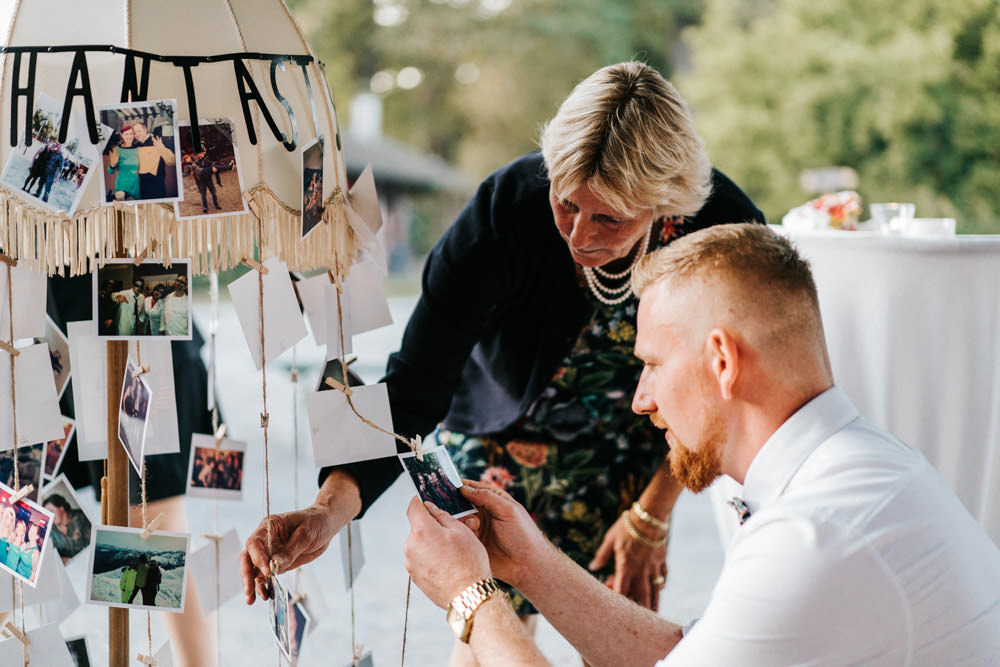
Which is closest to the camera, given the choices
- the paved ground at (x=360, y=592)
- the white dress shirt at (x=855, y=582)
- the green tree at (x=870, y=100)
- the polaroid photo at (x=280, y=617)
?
the white dress shirt at (x=855, y=582)

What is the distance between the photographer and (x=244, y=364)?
23.2 ft

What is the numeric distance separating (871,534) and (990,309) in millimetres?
1212

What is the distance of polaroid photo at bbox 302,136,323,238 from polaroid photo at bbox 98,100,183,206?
0.48 feet

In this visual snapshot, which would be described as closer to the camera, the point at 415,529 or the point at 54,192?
the point at 54,192

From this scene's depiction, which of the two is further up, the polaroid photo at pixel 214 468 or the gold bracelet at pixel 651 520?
the polaroid photo at pixel 214 468

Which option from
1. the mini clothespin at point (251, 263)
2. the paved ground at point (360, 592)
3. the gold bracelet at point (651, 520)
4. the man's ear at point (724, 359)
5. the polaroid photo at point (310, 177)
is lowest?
the paved ground at point (360, 592)

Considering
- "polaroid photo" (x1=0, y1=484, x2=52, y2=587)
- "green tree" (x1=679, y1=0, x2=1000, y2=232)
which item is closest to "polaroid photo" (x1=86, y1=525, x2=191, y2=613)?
"polaroid photo" (x1=0, y1=484, x2=52, y2=587)

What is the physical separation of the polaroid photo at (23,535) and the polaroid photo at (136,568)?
0.06 m

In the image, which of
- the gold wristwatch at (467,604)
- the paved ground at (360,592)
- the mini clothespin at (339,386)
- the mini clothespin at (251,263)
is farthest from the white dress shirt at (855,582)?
the paved ground at (360,592)

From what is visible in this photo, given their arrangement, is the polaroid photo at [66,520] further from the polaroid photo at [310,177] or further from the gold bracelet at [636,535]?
the gold bracelet at [636,535]

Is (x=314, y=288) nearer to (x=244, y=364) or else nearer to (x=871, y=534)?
(x=871, y=534)

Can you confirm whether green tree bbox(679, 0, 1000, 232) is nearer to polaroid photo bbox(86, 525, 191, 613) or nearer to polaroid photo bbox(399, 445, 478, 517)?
polaroid photo bbox(399, 445, 478, 517)

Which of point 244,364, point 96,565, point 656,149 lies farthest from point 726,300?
point 244,364

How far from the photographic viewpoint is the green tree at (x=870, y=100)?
13.2m
